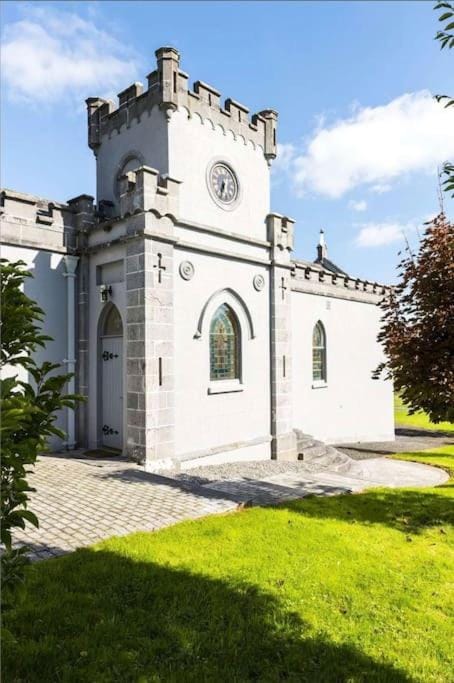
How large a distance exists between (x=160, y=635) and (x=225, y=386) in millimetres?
8000

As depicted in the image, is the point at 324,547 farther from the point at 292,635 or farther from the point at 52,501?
the point at 52,501

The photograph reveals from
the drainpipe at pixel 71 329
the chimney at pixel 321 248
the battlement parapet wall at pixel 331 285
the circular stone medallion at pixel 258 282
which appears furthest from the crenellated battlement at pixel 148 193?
the chimney at pixel 321 248

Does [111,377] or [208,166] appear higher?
[208,166]

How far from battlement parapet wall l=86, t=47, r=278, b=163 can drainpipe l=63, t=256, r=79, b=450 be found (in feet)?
13.7

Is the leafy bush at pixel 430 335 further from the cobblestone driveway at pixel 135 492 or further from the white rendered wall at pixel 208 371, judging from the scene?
the white rendered wall at pixel 208 371

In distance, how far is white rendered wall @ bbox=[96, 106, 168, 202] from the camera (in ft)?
36.1

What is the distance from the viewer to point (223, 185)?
482 inches

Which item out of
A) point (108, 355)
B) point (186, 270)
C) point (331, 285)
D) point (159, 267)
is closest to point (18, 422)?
point (159, 267)

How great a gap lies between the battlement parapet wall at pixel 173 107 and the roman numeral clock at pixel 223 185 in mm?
1139

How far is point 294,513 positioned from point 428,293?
4.25 m

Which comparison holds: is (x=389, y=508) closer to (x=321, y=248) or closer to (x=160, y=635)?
(x=160, y=635)

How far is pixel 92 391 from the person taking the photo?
11250 mm

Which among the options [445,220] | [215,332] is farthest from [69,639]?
[215,332]

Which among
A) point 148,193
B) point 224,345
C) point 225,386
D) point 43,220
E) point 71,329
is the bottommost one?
point 225,386
